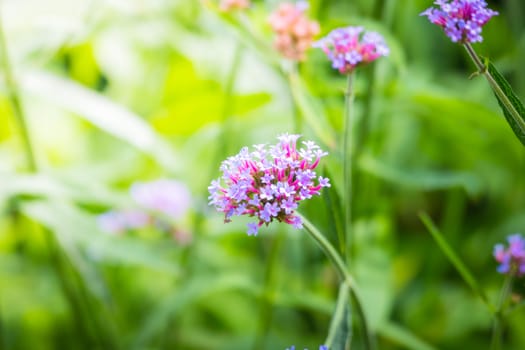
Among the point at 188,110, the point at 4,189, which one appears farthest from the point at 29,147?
the point at 188,110

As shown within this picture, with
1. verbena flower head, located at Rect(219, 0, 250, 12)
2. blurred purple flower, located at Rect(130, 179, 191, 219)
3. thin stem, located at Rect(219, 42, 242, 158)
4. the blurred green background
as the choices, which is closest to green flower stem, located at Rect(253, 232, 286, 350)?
the blurred green background

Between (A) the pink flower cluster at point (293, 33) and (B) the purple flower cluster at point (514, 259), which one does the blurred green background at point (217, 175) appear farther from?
(B) the purple flower cluster at point (514, 259)

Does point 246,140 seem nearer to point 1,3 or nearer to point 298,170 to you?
point 1,3

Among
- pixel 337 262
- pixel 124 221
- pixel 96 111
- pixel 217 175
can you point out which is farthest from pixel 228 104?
pixel 337 262

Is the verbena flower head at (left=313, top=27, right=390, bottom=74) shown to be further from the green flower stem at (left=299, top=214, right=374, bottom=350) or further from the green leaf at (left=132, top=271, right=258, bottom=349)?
the green leaf at (left=132, top=271, right=258, bottom=349)

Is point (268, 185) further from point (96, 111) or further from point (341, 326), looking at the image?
point (96, 111)

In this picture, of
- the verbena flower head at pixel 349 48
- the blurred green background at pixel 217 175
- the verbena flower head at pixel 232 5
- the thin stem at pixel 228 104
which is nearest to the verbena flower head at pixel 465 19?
the verbena flower head at pixel 349 48
